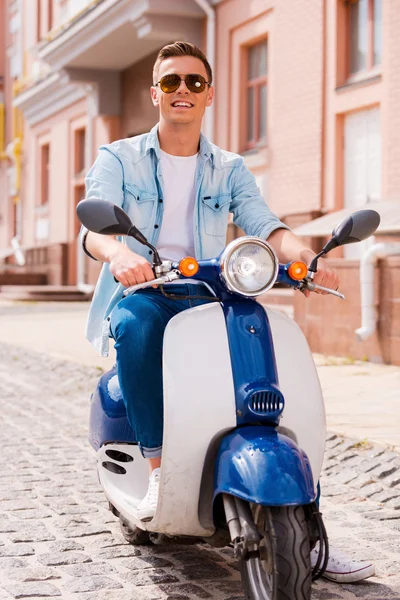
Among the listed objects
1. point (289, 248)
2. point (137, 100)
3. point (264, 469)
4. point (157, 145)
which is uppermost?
point (137, 100)

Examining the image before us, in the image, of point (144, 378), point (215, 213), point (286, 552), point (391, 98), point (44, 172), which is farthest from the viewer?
point (44, 172)

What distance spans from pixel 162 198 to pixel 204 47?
43.9 ft

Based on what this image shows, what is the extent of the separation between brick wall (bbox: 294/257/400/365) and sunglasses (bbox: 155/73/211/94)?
5.20 m

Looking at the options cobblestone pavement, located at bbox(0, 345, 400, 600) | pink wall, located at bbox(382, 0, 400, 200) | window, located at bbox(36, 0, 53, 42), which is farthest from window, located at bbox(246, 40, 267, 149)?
window, located at bbox(36, 0, 53, 42)

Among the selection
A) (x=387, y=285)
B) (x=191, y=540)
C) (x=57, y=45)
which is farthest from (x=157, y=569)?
(x=57, y=45)

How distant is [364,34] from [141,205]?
10298mm

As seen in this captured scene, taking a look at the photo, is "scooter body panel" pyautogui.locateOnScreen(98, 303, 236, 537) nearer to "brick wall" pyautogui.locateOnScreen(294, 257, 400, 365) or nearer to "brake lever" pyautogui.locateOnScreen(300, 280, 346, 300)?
"brake lever" pyautogui.locateOnScreen(300, 280, 346, 300)

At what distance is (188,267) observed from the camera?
9.53ft

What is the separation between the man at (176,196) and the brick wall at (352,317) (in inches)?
194

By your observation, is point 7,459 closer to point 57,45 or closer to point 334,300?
point 334,300

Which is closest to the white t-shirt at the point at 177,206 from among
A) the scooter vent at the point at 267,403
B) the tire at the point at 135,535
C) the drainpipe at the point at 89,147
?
the scooter vent at the point at 267,403

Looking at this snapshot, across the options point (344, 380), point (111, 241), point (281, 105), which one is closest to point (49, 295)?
point (281, 105)

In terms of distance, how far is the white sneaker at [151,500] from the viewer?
3139 millimetres

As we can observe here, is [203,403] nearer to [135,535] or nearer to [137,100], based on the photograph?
[135,535]
